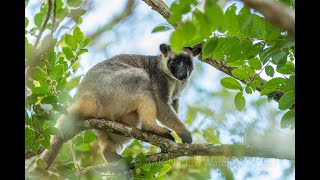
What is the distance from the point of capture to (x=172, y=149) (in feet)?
12.7

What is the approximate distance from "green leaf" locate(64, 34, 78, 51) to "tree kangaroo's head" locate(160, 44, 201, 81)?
1650 mm

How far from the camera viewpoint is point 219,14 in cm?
143

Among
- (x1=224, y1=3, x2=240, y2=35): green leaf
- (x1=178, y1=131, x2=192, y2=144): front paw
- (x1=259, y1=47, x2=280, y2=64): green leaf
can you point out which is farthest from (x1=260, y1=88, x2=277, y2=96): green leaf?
(x1=178, y1=131, x2=192, y2=144): front paw

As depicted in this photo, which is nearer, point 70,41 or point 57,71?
point 57,71

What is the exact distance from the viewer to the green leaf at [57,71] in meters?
3.18

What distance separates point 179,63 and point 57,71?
2092 mm

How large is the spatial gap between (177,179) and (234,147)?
735mm

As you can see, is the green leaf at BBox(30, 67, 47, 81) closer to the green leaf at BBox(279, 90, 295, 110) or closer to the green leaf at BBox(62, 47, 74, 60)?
the green leaf at BBox(62, 47, 74, 60)

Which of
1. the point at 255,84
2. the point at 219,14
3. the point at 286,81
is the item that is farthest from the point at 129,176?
the point at 219,14

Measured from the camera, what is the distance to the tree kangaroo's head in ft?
16.2

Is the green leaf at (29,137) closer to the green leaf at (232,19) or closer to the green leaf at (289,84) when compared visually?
the green leaf at (232,19)

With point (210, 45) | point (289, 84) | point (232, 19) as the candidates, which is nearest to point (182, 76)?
point (289, 84)

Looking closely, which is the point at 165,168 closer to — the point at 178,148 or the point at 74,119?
the point at 178,148
